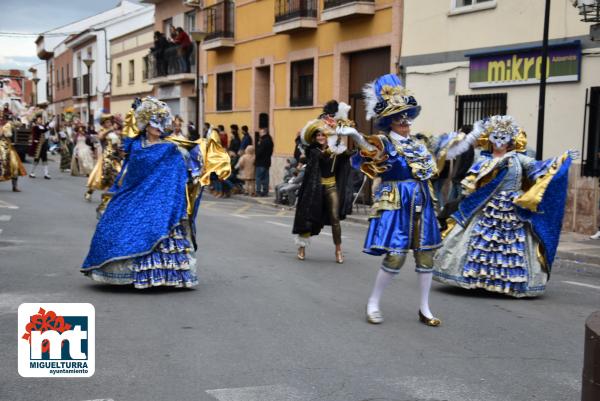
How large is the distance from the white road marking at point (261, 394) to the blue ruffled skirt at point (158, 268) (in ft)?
9.55

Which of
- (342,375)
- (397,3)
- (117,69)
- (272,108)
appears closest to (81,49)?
(117,69)

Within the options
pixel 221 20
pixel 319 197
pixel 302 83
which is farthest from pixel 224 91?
pixel 319 197

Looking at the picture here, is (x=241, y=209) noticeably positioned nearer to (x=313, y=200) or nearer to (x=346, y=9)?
(x=346, y=9)

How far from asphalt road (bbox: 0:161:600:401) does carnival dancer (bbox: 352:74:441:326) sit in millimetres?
473

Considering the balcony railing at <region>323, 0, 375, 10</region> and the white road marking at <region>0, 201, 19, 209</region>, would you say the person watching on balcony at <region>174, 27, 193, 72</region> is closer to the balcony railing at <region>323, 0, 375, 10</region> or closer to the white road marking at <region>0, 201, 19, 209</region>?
the balcony railing at <region>323, 0, 375, 10</region>

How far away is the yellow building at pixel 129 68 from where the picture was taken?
39.0 meters

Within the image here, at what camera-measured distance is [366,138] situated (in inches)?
263

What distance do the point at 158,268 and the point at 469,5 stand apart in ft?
37.0

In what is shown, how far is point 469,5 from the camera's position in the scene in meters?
16.8

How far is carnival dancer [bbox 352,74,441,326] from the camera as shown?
21.8 ft

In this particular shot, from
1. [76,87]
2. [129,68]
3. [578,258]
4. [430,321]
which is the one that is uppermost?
[129,68]

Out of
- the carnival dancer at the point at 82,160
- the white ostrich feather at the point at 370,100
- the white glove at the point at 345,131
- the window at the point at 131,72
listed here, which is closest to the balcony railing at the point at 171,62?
the carnival dancer at the point at 82,160

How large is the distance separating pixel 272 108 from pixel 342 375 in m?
20.8

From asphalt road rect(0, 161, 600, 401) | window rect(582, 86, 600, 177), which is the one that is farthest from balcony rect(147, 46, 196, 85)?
asphalt road rect(0, 161, 600, 401)
